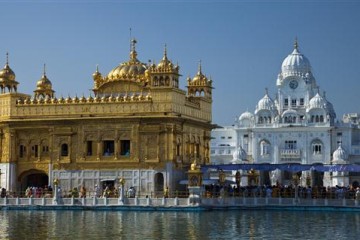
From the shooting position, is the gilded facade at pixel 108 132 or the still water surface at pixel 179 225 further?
the gilded facade at pixel 108 132

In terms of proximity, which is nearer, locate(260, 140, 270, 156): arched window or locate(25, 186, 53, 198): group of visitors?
locate(25, 186, 53, 198): group of visitors

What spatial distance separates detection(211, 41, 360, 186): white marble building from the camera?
84938mm

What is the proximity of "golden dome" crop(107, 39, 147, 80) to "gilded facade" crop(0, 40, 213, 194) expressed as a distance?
58mm

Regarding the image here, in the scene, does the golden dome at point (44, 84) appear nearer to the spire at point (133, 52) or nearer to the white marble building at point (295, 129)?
the spire at point (133, 52)

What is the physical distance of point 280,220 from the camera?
33188mm

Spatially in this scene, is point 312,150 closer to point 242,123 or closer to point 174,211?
point 242,123

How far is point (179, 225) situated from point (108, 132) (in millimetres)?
13910

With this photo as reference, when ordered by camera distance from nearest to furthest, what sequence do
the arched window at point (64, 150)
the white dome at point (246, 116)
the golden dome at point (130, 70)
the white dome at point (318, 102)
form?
the arched window at point (64, 150) → the golden dome at point (130, 70) → the white dome at point (318, 102) → the white dome at point (246, 116)

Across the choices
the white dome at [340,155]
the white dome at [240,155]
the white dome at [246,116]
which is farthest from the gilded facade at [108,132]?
the white dome at [246,116]

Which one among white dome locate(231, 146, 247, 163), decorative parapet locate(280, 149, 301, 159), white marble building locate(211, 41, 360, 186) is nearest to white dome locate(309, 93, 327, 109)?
white marble building locate(211, 41, 360, 186)

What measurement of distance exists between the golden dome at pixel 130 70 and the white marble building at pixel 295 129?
1370 inches

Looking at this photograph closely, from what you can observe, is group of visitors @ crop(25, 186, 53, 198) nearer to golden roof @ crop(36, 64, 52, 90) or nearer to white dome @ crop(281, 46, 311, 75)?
golden roof @ crop(36, 64, 52, 90)

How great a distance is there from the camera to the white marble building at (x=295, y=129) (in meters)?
84.9

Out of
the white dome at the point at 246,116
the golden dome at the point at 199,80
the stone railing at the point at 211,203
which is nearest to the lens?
the stone railing at the point at 211,203
